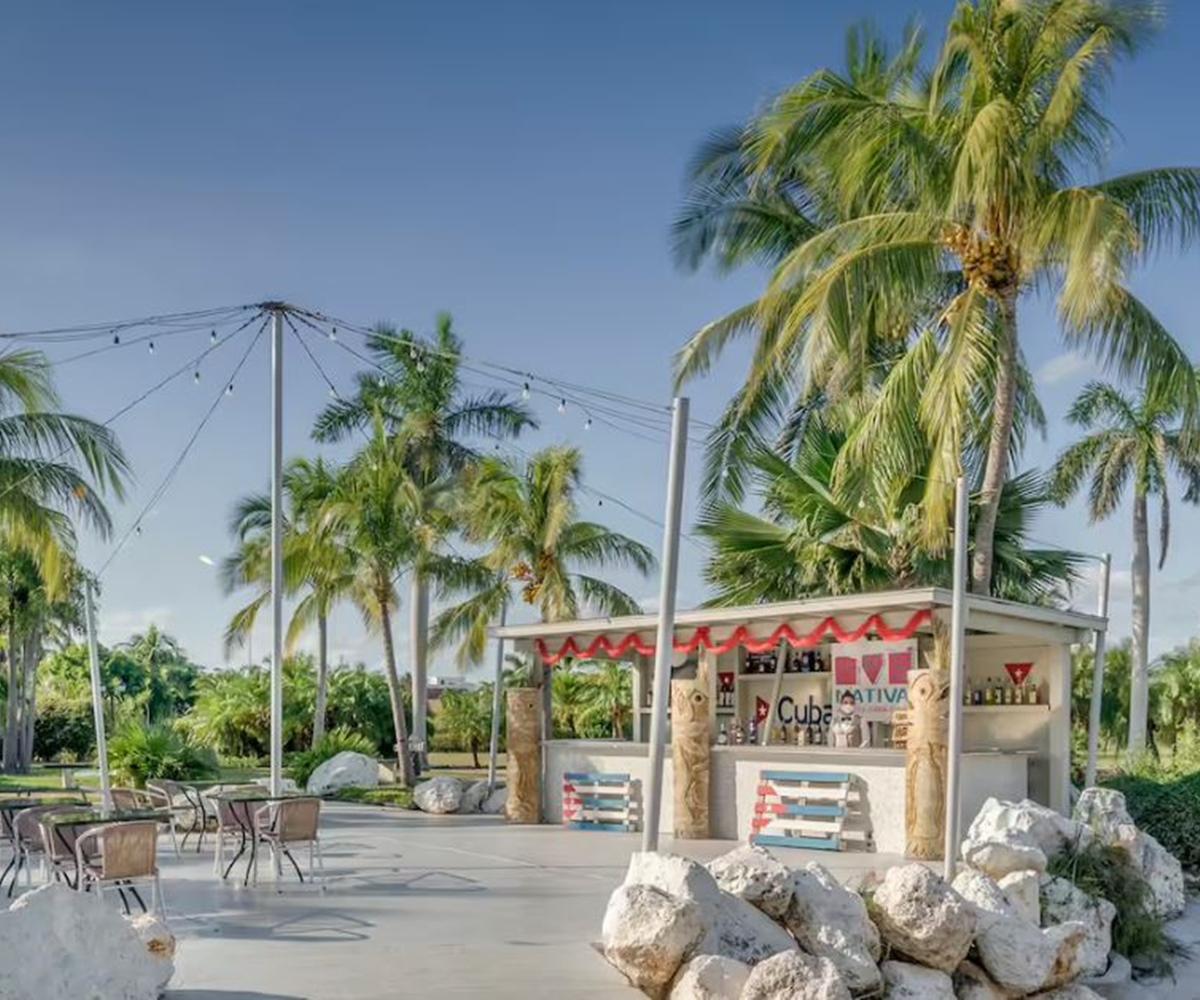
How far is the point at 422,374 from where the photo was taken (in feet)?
103

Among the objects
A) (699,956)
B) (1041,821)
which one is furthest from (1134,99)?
(699,956)

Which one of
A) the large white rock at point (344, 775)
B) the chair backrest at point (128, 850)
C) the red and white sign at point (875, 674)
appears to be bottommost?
the large white rock at point (344, 775)

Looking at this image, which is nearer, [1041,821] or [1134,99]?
[1041,821]

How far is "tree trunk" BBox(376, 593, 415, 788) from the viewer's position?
26.0 meters

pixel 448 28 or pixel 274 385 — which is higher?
pixel 448 28

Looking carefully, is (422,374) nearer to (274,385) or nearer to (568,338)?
(568,338)

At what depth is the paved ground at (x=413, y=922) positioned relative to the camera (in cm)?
841

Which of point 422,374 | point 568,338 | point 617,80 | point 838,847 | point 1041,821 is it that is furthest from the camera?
point 422,374

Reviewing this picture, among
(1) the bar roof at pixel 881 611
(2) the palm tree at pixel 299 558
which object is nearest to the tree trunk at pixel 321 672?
(2) the palm tree at pixel 299 558

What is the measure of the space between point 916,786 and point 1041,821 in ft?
7.36

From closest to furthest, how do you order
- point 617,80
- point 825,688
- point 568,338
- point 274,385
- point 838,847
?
point 274,385 < point 838,847 < point 617,80 < point 825,688 < point 568,338

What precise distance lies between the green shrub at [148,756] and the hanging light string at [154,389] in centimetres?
510

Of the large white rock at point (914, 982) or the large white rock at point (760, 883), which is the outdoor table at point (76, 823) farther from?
the large white rock at point (914, 982)

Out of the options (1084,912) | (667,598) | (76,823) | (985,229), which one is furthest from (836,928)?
(985,229)
